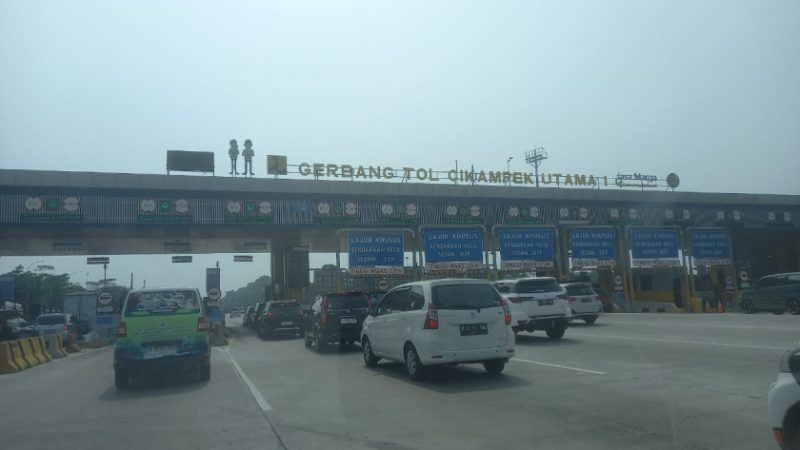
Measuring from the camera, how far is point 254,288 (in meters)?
153

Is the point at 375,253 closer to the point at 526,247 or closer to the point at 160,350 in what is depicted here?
the point at 526,247

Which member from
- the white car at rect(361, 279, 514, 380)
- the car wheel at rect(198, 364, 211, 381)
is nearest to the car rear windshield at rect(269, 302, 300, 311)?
the car wheel at rect(198, 364, 211, 381)

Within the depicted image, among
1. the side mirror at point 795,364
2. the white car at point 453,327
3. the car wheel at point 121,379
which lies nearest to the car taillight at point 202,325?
the car wheel at point 121,379

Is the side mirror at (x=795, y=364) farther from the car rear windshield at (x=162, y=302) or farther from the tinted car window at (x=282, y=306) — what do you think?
the tinted car window at (x=282, y=306)

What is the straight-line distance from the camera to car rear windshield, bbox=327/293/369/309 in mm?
18375

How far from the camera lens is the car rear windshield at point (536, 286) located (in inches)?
686

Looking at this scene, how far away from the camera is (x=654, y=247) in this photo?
36.8 metres

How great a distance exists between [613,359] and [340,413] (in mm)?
6428

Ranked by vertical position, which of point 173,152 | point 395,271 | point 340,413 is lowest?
point 340,413

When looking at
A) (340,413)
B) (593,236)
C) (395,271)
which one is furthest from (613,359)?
(593,236)

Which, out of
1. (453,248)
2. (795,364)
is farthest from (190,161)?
(795,364)

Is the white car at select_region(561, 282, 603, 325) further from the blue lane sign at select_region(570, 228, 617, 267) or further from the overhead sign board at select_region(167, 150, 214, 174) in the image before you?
the overhead sign board at select_region(167, 150, 214, 174)

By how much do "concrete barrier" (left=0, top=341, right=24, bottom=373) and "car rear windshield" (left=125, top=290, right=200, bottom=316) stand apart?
7889 millimetres

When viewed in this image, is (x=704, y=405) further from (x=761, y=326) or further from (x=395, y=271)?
(x=395, y=271)
